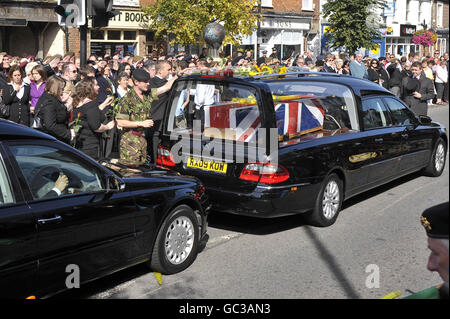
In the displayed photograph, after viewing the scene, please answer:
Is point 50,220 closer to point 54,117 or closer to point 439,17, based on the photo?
point 54,117

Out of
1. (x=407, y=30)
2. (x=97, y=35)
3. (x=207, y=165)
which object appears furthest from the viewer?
(x=407, y=30)

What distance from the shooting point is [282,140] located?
6773 mm

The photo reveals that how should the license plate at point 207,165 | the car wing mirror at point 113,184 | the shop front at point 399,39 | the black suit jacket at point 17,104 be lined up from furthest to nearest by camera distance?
1. the shop front at point 399,39
2. the black suit jacket at point 17,104
3. the license plate at point 207,165
4. the car wing mirror at point 113,184

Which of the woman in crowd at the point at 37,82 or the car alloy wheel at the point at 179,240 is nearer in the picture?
the car alloy wheel at the point at 179,240

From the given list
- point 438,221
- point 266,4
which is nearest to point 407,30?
point 266,4

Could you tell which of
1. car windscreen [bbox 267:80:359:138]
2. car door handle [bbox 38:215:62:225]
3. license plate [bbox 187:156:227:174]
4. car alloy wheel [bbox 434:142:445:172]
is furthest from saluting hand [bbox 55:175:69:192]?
car alloy wheel [bbox 434:142:445:172]

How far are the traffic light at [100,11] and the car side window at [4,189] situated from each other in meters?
4.78

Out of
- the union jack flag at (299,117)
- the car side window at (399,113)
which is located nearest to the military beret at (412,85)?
the car side window at (399,113)

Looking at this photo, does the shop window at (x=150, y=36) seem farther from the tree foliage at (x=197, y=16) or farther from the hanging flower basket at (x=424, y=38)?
the hanging flower basket at (x=424, y=38)

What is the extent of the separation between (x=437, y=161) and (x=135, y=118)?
215 inches

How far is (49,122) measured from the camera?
7562 millimetres

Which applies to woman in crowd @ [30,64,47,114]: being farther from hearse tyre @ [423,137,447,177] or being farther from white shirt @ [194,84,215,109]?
hearse tyre @ [423,137,447,177]

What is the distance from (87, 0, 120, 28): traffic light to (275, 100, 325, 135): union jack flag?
9.86 feet

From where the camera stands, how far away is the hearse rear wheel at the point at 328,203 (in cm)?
711
